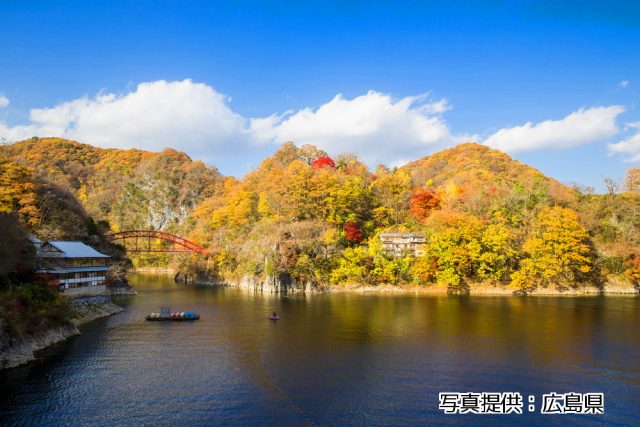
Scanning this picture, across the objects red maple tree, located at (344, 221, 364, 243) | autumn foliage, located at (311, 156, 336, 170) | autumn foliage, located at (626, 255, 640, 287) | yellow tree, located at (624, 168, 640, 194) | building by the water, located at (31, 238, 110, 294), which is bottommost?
autumn foliage, located at (626, 255, 640, 287)

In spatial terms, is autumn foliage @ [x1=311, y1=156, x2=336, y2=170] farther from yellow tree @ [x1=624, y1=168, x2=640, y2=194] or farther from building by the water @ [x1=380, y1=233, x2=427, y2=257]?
yellow tree @ [x1=624, y1=168, x2=640, y2=194]

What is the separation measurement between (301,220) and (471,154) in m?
71.7

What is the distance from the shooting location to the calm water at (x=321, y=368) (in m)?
18.5

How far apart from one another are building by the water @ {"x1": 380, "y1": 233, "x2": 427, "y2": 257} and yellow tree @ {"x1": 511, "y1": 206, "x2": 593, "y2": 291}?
13.8 metres

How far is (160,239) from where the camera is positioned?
313 ft

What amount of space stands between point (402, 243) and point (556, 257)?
832 inches

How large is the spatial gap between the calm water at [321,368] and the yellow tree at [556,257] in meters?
15.9

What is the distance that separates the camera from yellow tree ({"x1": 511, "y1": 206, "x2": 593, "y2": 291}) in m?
57.0

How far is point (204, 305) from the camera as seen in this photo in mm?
47469

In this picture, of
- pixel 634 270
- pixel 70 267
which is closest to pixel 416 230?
pixel 634 270

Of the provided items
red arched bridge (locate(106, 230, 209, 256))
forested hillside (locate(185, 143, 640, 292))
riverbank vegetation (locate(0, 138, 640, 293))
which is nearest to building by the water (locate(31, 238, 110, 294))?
riverbank vegetation (locate(0, 138, 640, 293))

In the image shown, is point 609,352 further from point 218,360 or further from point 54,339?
point 54,339

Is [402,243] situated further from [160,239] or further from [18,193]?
[160,239]

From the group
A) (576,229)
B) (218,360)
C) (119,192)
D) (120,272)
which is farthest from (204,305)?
(119,192)
